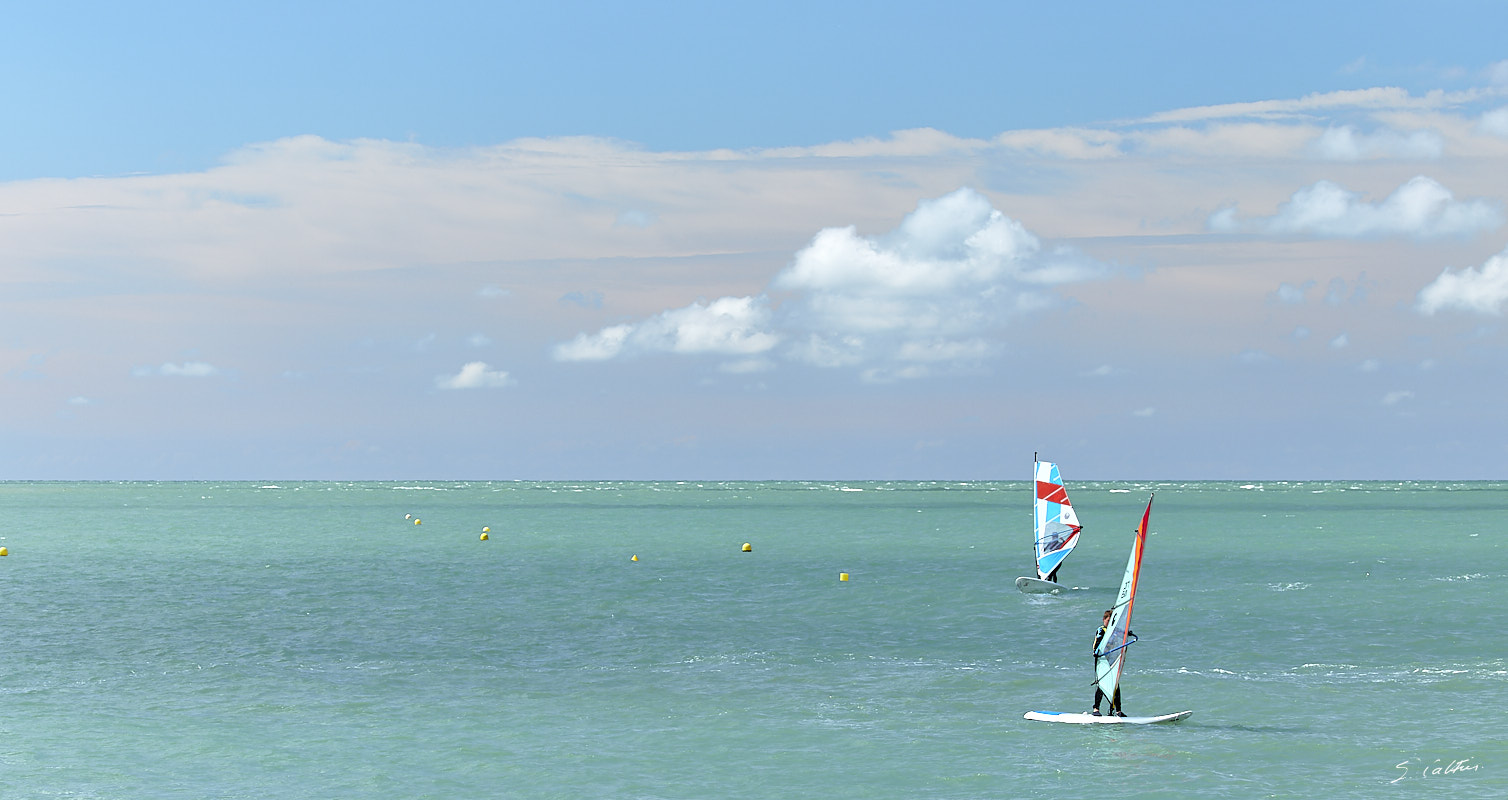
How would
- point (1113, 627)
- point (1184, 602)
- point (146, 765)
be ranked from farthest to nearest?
1. point (1184, 602)
2. point (1113, 627)
3. point (146, 765)

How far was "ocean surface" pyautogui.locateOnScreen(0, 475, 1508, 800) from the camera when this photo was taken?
91.7 feet

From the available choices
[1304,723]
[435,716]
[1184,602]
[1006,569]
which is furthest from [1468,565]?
[435,716]

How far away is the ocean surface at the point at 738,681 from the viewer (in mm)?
27938

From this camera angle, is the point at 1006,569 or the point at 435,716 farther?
the point at 1006,569

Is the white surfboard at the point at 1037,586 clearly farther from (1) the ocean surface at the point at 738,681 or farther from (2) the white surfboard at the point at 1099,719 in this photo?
(2) the white surfboard at the point at 1099,719

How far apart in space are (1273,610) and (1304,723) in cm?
2662

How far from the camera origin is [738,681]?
39.2 metres

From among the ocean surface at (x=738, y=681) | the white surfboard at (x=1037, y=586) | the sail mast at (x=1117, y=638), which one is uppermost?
the sail mast at (x=1117, y=638)

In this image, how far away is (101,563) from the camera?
92.1 m

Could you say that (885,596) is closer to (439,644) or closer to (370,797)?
(439,644)

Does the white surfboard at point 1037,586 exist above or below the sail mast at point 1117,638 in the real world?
below
